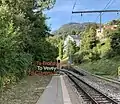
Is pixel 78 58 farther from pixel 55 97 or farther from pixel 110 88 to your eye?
pixel 55 97

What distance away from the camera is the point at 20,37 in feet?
112

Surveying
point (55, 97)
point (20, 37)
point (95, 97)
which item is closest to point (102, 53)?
point (20, 37)

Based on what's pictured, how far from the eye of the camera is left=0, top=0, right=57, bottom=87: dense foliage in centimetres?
1940

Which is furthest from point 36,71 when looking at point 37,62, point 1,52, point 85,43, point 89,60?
point 85,43

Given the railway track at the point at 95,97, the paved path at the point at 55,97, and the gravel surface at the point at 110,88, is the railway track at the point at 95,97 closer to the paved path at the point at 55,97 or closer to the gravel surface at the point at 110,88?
the gravel surface at the point at 110,88

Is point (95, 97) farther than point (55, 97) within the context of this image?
Yes

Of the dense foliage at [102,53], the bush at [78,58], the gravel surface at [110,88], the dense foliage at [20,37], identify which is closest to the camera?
the dense foliage at [20,37]

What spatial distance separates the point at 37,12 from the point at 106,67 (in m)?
20.9

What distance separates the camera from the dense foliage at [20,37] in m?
19.4

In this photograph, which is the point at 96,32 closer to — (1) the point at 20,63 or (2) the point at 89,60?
(2) the point at 89,60

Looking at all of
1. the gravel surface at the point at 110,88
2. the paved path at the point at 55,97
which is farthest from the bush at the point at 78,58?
the paved path at the point at 55,97

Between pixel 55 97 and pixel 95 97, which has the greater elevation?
pixel 55 97

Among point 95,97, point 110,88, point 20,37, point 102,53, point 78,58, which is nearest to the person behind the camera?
point 95,97

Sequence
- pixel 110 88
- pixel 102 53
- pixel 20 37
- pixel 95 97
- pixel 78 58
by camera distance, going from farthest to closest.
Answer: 1. pixel 78 58
2. pixel 102 53
3. pixel 20 37
4. pixel 110 88
5. pixel 95 97
